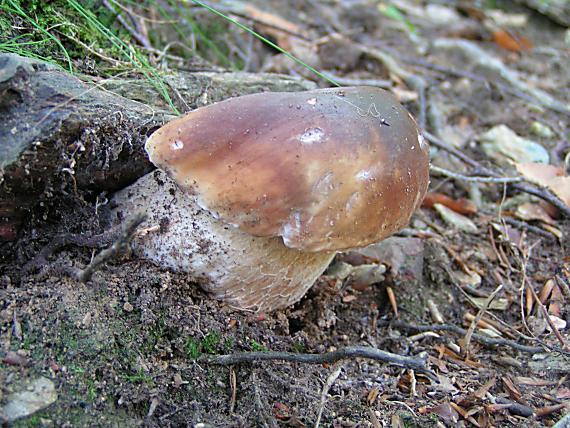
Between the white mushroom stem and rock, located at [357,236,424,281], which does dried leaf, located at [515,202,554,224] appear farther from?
the white mushroom stem

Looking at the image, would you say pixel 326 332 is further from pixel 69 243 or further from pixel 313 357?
pixel 69 243

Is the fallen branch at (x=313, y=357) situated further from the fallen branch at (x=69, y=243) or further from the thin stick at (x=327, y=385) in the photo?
the fallen branch at (x=69, y=243)

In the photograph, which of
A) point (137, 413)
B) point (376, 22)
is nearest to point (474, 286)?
point (137, 413)

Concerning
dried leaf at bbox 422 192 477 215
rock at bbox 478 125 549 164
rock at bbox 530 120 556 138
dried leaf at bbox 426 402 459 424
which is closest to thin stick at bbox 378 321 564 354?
dried leaf at bbox 426 402 459 424

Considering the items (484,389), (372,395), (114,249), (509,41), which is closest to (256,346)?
(372,395)

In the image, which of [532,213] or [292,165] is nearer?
[292,165]

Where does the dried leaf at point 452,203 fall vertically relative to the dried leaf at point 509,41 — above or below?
below

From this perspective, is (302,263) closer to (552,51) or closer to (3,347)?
(3,347)

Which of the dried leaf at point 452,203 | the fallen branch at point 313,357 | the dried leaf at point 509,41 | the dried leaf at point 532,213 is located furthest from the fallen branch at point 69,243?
the dried leaf at point 509,41
